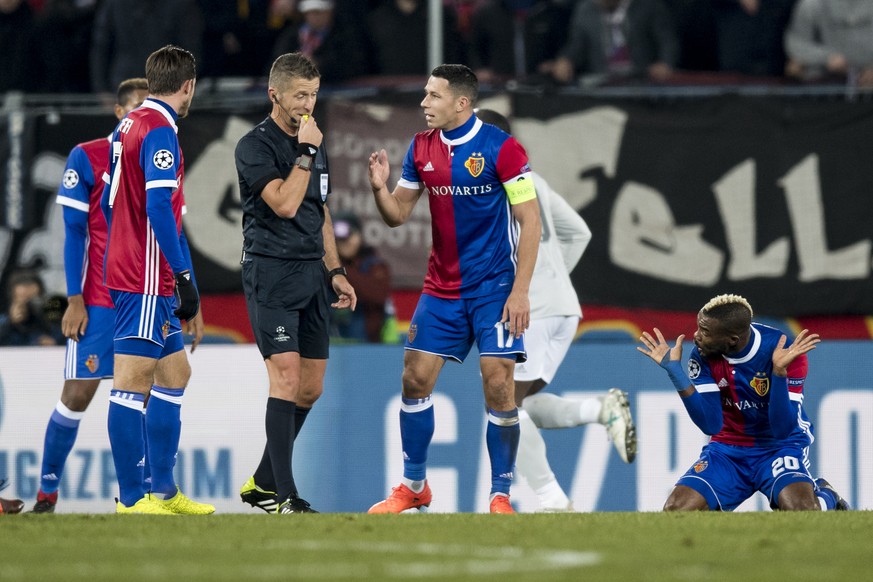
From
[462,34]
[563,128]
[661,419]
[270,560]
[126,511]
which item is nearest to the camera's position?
[270,560]

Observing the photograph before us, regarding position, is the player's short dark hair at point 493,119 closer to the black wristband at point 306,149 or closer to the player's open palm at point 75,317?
the black wristband at point 306,149

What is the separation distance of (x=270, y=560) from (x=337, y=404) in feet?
15.0

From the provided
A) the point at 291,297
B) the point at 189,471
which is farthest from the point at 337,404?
the point at 291,297

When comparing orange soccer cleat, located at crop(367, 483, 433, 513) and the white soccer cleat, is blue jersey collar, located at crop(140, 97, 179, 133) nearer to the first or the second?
orange soccer cleat, located at crop(367, 483, 433, 513)

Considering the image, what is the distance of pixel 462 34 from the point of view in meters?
12.9

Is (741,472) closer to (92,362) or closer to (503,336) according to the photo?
(503,336)

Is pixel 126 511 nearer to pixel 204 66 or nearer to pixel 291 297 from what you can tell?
pixel 291 297

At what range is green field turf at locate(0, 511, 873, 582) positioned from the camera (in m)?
Result: 5.04

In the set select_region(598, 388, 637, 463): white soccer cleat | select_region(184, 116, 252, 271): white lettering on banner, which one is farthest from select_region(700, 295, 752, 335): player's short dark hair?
select_region(184, 116, 252, 271): white lettering on banner

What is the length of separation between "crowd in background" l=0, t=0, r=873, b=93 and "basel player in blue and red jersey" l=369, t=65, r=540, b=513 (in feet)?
15.5

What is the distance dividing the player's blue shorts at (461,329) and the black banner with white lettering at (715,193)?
175 inches

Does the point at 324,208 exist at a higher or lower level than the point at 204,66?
lower

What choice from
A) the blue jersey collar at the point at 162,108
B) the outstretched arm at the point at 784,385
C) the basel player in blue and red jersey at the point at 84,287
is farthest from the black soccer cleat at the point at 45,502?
the outstretched arm at the point at 784,385

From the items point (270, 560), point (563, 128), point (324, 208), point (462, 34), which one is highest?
point (462, 34)
